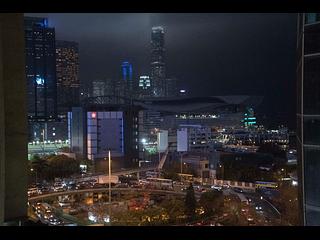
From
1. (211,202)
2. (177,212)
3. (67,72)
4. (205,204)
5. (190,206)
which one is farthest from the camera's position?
(67,72)

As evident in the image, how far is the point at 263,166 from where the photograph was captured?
37.1 feet

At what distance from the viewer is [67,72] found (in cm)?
2119

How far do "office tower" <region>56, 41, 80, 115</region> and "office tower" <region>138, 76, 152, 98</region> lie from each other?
354 cm

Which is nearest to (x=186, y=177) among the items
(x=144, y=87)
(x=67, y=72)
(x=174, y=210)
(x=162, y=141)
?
(x=174, y=210)

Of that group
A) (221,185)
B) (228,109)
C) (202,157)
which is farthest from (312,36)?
(228,109)

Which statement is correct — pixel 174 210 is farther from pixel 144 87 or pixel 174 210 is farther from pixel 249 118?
pixel 144 87

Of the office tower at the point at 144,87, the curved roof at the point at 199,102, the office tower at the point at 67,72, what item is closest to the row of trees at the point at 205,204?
the office tower at the point at 67,72

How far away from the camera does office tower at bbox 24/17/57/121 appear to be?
16.2 meters

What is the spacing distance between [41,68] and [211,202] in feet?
42.6

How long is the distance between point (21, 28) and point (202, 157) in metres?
10.9

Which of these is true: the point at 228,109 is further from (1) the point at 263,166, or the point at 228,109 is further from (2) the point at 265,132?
(1) the point at 263,166

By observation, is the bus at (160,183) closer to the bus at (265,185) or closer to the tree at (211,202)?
the bus at (265,185)
